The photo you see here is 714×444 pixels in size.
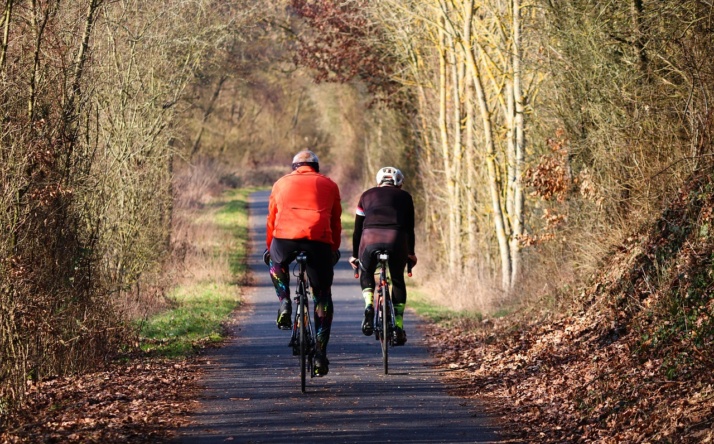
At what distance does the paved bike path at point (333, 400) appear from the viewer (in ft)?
29.6

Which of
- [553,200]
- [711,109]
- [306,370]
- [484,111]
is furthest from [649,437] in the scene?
[484,111]

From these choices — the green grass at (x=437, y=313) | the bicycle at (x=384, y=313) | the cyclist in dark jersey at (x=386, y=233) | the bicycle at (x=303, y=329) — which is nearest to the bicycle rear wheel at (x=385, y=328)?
the bicycle at (x=384, y=313)

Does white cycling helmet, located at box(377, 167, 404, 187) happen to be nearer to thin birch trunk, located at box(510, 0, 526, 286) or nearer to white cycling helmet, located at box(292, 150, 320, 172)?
white cycling helmet, located at box(292, 150, 320, 172)

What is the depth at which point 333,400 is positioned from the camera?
416 inches

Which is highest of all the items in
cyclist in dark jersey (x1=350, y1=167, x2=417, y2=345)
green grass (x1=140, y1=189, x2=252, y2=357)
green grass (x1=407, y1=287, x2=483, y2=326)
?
cyclist in dark jersey (x1=350, y1=167, x2=417, y2=345)

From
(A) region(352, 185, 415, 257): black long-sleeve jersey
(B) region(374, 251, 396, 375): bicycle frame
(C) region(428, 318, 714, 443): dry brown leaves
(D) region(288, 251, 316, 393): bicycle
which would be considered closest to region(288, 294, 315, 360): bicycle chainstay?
(D) region(288, 251, 316, 393): bicycle

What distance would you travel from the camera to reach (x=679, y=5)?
12469 mm

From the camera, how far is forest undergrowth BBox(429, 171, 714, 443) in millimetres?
8788

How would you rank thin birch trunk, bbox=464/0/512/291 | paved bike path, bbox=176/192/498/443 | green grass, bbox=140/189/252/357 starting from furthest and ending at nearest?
thin birch trunk, bbox=464/0/512/291 → green grass, bbox=140/189/252/357 → paved bike path, bbox=176/192/498/443

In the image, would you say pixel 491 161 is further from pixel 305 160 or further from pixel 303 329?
pixel 303 329

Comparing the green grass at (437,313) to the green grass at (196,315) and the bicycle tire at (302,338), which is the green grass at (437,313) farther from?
the bicycle tire at (302,338)

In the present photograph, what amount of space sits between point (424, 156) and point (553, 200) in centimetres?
1362

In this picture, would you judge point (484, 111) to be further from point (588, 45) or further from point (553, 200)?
point (588, 45)

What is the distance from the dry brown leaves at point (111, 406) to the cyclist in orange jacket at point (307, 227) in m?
1.41
